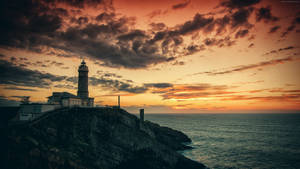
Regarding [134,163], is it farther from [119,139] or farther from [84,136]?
[84,136]

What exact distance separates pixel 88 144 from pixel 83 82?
82.8 feet

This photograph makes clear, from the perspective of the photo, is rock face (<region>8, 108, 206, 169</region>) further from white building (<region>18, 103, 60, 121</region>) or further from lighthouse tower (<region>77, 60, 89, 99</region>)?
lighthouse tower (<region>77, 60, 89, 99</region>)

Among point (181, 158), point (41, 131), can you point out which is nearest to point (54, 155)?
point (41, 131)

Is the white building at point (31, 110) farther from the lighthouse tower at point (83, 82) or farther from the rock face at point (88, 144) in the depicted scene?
the lighthouse tower at point (83, 82)

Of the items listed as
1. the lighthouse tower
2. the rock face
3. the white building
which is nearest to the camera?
the rock face

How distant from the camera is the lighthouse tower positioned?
1945 inches

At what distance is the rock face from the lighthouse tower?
605 inches

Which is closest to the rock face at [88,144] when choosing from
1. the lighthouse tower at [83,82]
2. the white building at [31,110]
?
the white building at [31,110]

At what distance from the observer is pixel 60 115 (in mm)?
32344

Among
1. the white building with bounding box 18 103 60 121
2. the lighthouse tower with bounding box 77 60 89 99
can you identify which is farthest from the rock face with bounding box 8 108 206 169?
the lighthouse tower with bounding box 77 60 89 99

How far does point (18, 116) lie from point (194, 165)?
40.5 metres

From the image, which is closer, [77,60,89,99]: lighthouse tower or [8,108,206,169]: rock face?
[8,108,206,169]: rock face

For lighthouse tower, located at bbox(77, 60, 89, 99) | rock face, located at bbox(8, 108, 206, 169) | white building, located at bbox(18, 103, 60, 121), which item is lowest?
rock face, located at bbox(8, 108, 206, 169)

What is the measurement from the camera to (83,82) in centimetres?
5038
